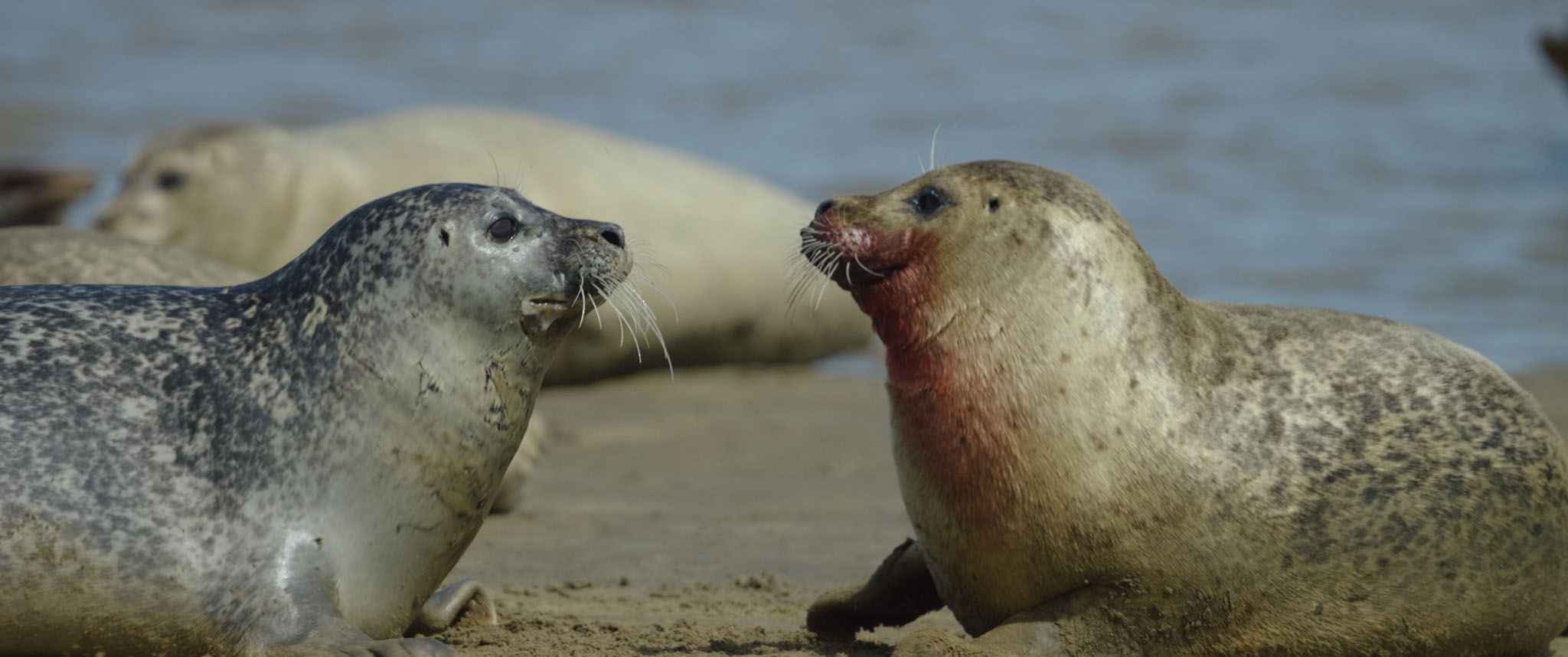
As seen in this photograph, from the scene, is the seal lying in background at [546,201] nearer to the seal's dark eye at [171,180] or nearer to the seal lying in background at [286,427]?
the seal's dark eye at [171,180]

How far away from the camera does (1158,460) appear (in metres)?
3.87

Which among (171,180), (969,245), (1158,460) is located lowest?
(1158,460)

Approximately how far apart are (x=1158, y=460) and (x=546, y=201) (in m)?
4.91

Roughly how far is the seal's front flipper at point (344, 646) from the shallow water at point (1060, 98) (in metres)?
5.10

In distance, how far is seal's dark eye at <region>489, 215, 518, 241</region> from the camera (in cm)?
395

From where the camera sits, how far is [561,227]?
4.04 meters

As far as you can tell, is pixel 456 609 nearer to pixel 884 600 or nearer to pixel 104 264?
pixel 884 600

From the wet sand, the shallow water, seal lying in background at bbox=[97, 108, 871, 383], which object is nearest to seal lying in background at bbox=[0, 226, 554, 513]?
the wet sand

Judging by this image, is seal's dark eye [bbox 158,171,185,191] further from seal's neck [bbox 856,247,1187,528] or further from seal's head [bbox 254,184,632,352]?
seal's neck [bbox 856,247,1187,528]

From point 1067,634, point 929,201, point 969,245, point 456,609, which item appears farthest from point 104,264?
point 1067,634

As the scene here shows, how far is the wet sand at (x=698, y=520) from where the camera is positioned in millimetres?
4559

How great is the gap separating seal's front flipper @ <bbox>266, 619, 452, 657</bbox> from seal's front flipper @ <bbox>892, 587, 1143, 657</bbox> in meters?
0.96

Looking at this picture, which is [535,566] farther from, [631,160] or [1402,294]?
[1402,294]

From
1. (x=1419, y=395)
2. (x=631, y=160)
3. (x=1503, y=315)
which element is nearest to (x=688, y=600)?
(x=1419, y=395)
